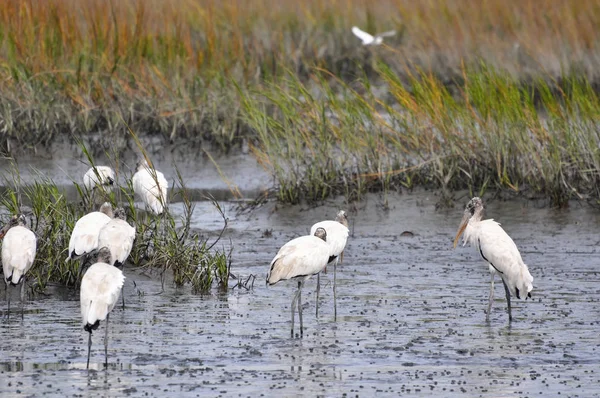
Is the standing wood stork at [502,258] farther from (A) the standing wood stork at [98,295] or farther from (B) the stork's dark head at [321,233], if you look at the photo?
(A) the standing wood stork at [98,295]

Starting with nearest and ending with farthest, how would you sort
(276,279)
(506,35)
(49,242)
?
1. (276,279)
2. (49,242)
3. (506,35)

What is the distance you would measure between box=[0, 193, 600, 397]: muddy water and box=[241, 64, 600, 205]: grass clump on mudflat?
3.98 feet

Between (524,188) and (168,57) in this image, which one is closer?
(524,188)

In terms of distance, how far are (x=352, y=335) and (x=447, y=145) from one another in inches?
218

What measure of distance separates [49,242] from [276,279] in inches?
82.4

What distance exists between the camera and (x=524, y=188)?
13719 millimetres

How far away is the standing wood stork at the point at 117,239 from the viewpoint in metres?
9.01

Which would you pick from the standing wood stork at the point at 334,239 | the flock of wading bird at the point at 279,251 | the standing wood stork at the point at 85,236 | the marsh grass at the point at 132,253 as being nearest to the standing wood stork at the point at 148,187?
the marsh grass at the point at 132,253

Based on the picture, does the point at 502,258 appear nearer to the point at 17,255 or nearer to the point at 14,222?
the point at 17,255

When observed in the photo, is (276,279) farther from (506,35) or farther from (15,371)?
(506,35)

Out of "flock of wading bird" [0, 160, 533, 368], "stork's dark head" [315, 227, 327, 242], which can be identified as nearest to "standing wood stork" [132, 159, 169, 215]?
"flock of wading bird" [0, 160, 533, 368]

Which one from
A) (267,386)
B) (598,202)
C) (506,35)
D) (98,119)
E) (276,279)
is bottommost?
(267,386)

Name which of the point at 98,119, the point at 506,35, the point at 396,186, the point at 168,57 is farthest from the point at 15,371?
the point at 506,35

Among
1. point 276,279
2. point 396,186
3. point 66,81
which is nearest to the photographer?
point 276,279
